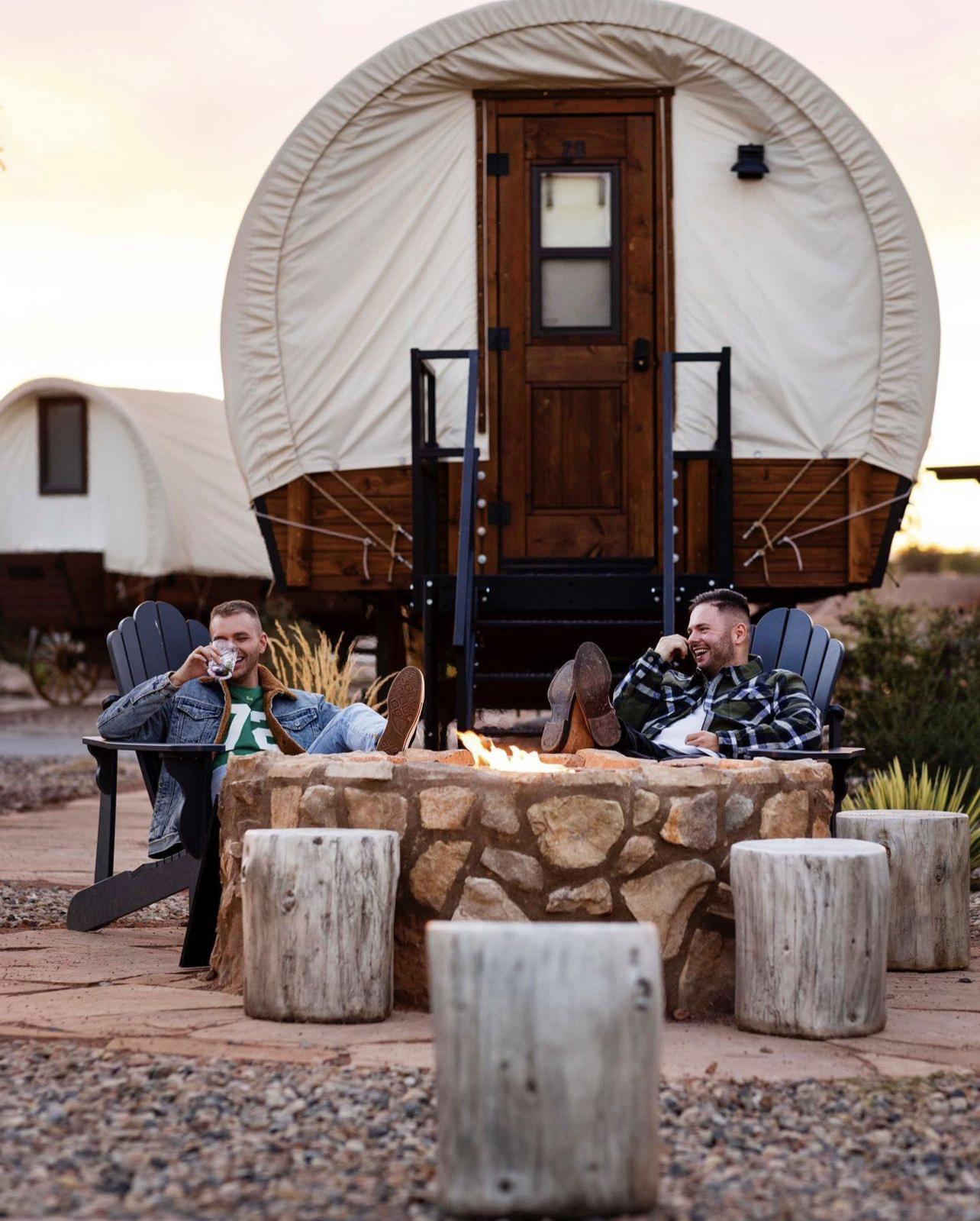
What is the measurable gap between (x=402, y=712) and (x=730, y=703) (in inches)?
41.3

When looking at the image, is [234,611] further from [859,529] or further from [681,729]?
[859,529]

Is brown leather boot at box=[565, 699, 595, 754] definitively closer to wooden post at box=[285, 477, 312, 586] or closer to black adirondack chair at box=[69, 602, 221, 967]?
black adirondack chair at box=[69, 602, 221, 967]

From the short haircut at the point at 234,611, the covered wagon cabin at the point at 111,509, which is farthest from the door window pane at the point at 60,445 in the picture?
the short haircut at the point at 234,611

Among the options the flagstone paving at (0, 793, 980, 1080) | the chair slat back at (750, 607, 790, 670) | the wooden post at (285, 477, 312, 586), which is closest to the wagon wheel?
the wooden post at (285, 477, 312, 586)

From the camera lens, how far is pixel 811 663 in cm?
549

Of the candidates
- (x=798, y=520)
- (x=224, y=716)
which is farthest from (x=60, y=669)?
(x=224, y=716)

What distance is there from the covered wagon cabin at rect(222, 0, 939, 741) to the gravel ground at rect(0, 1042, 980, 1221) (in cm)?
429

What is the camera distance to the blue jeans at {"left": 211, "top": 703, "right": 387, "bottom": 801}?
4852mm

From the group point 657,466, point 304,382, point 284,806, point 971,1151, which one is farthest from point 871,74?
point 971,1151

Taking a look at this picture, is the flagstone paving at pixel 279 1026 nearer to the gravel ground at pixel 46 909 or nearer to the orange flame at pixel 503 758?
the gravel ground at pixel 46 909

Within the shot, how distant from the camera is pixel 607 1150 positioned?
2504mm

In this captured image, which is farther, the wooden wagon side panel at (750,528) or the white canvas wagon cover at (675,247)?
the wooden wagon side panel at (750,528)

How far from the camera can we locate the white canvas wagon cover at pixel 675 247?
741 centimetres

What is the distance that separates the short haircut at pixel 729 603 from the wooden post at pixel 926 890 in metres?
0.73
